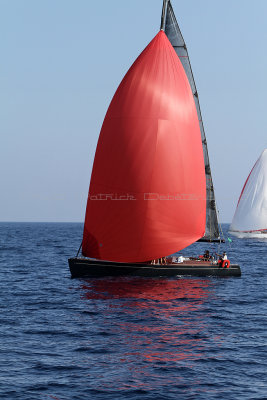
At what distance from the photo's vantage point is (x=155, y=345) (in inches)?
757

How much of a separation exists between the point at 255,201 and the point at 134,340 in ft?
204

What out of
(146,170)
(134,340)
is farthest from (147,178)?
(134,340)

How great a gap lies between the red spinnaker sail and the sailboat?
0.06 meters

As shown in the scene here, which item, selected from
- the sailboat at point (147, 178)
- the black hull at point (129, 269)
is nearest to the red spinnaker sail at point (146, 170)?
the sailboat at point (147, 178)

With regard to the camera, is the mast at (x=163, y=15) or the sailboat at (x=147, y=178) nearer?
the sailboat at (x=147, y=178)

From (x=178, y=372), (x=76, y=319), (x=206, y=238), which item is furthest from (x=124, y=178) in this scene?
(x=178, y=372)

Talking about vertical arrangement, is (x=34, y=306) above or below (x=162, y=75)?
below

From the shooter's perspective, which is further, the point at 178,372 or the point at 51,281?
the point at 51,281

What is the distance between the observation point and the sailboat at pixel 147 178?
31688 millimetres

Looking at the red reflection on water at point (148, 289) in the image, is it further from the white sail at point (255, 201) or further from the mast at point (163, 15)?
the white sail at point (255, 201)

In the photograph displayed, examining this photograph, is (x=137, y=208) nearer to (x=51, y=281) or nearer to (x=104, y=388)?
(x=51, y=281)

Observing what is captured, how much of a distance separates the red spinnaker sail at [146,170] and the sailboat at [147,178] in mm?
57

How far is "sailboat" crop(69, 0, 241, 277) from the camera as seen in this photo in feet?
104

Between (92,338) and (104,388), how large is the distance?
5.22 metres
